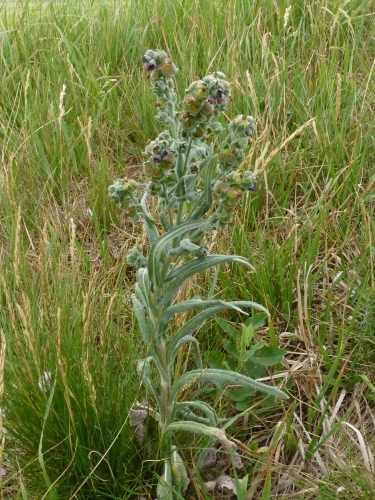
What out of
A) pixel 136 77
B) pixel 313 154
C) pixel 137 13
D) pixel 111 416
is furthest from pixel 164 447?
pixel 137 13

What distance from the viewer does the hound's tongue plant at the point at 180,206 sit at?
1.24 m

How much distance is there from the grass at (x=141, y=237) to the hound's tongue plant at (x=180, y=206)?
0.37 feet

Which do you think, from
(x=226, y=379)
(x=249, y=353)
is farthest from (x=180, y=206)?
(x=249, y=353)

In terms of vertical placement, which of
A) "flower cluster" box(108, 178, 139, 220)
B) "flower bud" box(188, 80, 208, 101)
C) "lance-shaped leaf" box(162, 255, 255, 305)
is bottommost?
"lance-shaped leaf" box(162, 255, 255, 305)

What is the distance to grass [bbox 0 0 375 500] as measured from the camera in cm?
153

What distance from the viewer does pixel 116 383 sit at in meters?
1.57

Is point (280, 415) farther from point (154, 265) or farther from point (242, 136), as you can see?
point (242, 136)

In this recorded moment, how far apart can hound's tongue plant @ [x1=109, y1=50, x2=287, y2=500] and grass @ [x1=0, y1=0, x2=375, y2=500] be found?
4.5 inches

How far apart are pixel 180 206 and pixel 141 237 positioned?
81 centimetres

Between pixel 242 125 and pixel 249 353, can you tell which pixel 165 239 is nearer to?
pixel 242 125

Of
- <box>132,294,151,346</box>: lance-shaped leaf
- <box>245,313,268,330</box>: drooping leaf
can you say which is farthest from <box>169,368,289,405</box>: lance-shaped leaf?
<box>245,313,268,330</box>: drooping leaf

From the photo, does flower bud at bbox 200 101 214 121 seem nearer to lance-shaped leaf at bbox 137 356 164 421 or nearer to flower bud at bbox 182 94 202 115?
flower bud at bbox 182 94 202 115

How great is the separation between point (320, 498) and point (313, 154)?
1.41 metres

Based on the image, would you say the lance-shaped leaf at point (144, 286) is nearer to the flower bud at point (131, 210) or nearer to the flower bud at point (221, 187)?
the flower bud at point (131, 210)
